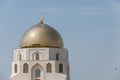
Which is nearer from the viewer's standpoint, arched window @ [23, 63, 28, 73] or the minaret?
the minaret

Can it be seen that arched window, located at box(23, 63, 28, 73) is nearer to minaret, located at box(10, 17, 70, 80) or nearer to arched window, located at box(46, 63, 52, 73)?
minaret, located at box(10, 17, 70, 80)

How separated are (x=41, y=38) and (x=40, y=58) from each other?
1.70 m

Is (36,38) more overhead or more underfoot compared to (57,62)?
more overhead

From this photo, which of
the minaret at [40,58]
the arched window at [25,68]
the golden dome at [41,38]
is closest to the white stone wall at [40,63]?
the minaret at [40,58]

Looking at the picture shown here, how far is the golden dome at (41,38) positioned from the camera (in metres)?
33.6

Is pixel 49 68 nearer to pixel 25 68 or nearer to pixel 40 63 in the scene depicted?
pixel 40 63

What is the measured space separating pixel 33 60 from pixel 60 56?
2450 mm

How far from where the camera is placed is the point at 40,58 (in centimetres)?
3366

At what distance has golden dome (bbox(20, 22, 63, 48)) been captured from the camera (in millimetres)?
33625

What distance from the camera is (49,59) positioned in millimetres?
33562

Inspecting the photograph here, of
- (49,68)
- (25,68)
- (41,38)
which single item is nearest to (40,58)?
(49,68)

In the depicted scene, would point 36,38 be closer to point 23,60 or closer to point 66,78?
point 23,60

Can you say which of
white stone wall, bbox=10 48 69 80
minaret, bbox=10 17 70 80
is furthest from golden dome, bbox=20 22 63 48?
white stone wall, bbox=10 48 69 80

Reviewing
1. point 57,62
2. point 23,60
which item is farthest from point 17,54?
point 57,62
